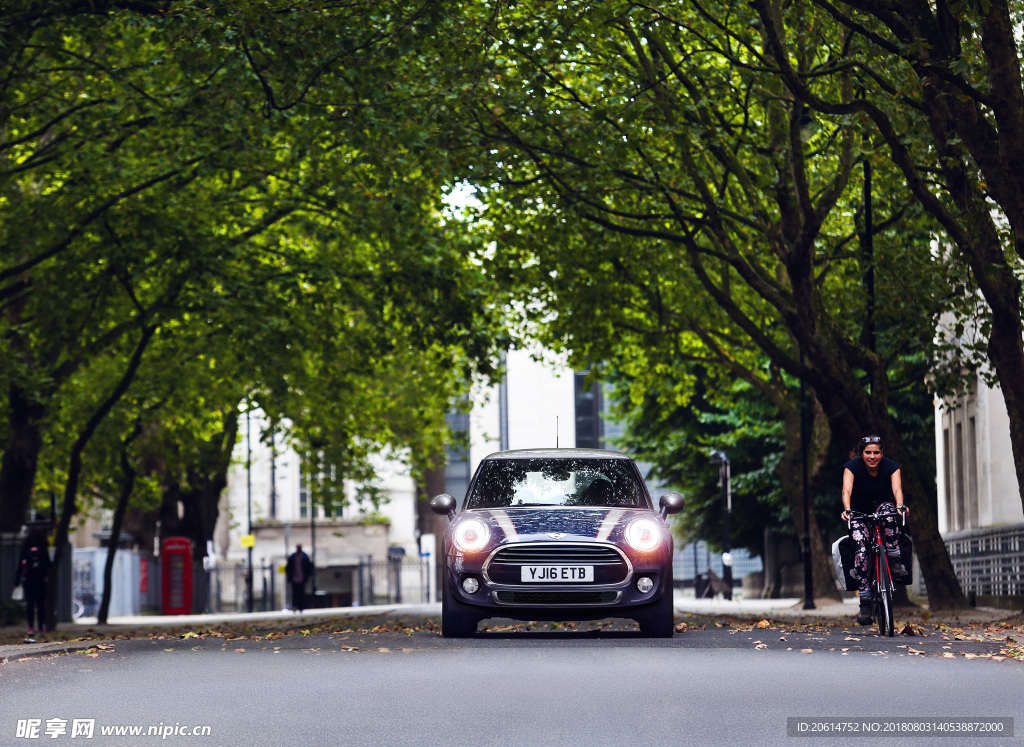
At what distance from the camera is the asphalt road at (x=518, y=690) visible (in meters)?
8.34

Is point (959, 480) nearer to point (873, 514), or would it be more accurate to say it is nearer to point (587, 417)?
point (873, 514)

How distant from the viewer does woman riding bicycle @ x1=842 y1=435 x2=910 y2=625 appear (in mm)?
14781

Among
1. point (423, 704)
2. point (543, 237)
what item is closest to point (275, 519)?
point (543, 237)

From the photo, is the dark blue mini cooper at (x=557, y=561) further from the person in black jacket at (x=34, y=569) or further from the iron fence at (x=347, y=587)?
the iron fence at (x=347, y=587)

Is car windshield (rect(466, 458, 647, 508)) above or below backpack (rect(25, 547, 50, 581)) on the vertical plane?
above

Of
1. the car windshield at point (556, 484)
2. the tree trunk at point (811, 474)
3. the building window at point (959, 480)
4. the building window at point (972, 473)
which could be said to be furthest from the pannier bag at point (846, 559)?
the building window at point (959, 480)

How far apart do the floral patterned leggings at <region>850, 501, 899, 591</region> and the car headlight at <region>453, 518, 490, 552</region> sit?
11.1 ft

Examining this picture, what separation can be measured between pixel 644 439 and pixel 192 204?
24671 mm

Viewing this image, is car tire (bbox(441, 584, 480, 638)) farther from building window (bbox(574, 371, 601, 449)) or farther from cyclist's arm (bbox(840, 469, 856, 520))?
building window (bbox(574, 371, 601, 449))

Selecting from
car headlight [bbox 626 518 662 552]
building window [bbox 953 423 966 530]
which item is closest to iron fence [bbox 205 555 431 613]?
building window [bbox 953 423 966 530]

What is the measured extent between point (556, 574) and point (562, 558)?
0.48 feet

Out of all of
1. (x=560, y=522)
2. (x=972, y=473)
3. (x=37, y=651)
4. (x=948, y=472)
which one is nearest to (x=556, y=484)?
(x=560, y=522)

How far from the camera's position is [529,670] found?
455 inches

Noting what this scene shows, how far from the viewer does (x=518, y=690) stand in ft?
33.4
